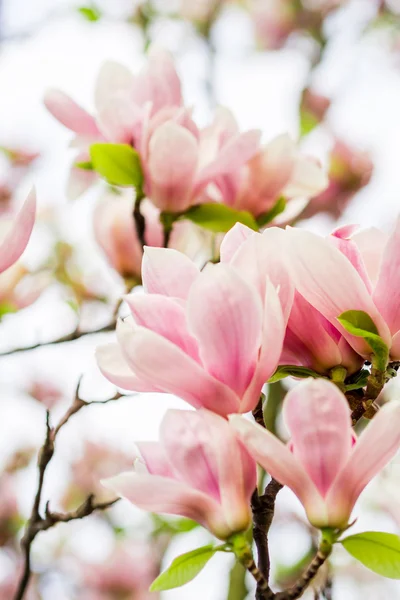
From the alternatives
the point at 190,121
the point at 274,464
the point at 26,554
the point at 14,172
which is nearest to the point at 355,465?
the point at 274,464

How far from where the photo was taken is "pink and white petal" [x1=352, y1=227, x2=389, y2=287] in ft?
1.56

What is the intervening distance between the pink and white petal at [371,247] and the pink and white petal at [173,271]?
129mm

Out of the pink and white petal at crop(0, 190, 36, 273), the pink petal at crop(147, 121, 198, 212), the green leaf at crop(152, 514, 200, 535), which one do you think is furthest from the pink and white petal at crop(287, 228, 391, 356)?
the green leaf at crop(152, 514, 200, 535)

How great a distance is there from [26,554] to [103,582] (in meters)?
1.36

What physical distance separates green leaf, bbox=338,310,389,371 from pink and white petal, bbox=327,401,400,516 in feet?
0.27

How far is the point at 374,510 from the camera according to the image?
4.81ft

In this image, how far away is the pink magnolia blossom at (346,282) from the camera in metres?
0.41

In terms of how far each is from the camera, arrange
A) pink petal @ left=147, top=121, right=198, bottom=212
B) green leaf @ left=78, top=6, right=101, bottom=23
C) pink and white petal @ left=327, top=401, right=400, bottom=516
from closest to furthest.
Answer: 1. pink and white petal @ left=327, top=401, right=400, bottom=516
2. pink petal @ left=147, top=121, right=198, bottom=212
3. green leaf @ left=78, top=6, right=101, bottom=23

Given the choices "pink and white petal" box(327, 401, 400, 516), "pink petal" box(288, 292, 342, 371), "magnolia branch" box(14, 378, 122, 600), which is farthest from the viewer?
"magnolia branch" box(14, 378, 122, 600)

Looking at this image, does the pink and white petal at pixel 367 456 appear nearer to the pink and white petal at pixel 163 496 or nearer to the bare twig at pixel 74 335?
the pink and white petal at pixel 163 496

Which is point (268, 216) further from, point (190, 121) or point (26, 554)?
point (26, 554)

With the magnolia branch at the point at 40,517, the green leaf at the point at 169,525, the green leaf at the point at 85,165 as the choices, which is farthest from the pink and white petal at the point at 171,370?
the green leaf at the point at 169,525

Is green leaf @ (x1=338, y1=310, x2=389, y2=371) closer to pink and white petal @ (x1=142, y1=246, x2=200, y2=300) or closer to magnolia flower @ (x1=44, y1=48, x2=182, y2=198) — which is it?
pink and white petal @ (x1=142, y1=246, x2=200, y2=300)

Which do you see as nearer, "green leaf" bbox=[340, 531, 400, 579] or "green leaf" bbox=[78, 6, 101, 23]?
"green leaf" bbox=[340, 531, 400, 579]
